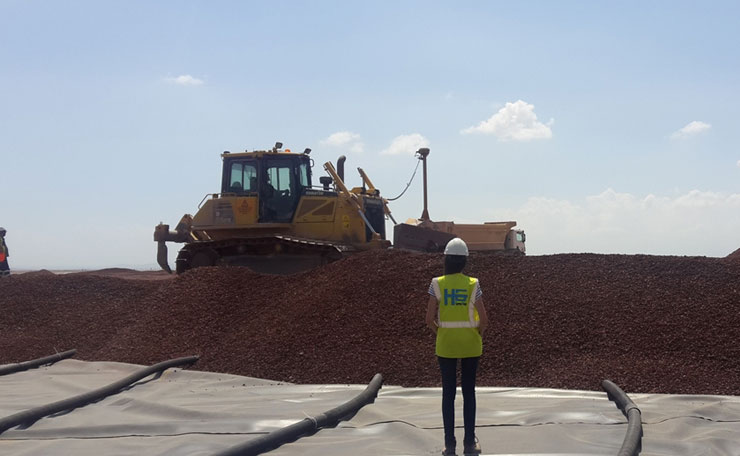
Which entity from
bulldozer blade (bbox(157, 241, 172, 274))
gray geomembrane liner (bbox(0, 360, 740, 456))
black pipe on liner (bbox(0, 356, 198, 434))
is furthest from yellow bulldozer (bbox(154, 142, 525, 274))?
gray geomembrane liner (bbox(0, 360, 740, 456))

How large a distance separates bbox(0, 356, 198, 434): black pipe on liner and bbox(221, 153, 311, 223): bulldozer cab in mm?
7852

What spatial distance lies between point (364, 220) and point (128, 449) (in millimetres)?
12045

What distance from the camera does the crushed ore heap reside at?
8.91 meters

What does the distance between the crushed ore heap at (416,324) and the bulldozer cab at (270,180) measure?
377cm

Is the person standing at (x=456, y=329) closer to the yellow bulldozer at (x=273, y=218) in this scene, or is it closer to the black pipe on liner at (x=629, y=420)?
the black pipe on liner at (x=629, y=420)

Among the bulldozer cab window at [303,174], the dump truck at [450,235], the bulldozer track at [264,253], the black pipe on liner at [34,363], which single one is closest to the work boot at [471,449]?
the black pipe on liner at [34,363]

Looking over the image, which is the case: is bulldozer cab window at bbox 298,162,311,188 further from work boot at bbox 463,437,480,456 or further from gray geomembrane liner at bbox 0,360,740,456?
work boot at bbox 463,437,480,456

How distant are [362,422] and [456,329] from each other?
5.63 feet

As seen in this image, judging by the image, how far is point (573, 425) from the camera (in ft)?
21.0

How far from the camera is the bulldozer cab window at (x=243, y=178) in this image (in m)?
17.4

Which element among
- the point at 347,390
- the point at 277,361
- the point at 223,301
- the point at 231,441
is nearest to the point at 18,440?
the point at 231,441

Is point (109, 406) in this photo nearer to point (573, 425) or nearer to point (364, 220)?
point (573, 425)

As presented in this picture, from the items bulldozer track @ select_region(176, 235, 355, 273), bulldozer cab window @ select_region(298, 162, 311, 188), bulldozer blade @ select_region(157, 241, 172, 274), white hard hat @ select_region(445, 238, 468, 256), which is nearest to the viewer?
white hard hat @ select_region(445, 238, 468, 256)

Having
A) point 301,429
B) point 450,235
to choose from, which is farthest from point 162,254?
point 301,429
